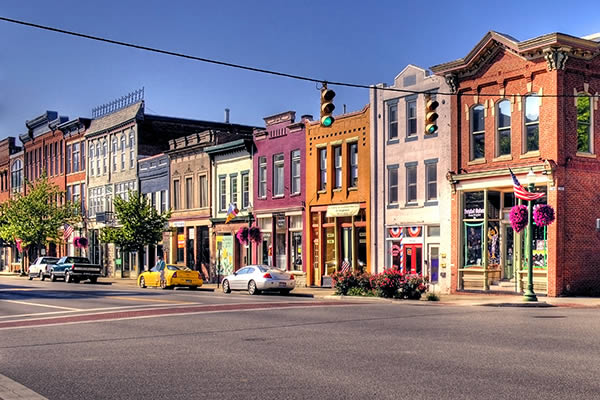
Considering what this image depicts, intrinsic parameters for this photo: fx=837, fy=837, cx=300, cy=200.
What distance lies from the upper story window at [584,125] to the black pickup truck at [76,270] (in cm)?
3188

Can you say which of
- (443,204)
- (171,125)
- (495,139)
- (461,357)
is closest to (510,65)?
(495,139)

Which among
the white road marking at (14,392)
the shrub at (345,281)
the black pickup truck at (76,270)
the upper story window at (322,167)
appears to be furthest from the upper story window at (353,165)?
the white road marking at (14,392)

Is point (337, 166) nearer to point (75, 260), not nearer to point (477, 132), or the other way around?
point (477, 132)

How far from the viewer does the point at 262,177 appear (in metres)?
47.0

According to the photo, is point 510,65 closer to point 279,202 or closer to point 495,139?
point 495,139

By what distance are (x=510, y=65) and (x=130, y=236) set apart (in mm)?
27957

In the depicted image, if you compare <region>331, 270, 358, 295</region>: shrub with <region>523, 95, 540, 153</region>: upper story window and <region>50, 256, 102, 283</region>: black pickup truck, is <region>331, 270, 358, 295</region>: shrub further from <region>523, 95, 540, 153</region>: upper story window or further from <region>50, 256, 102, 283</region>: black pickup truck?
<region>50, 256, 102, 283</region>: black pickup truck

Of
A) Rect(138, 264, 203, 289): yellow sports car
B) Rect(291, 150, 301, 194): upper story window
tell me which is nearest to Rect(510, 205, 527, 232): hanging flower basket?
Rect(291, 150, 301, 194): upper story window

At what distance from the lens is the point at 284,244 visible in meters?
45.6

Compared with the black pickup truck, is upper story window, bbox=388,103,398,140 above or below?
above

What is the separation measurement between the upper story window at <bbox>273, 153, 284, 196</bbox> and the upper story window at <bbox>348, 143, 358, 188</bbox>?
220 inches

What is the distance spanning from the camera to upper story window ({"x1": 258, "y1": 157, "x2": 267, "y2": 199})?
46.7 meters

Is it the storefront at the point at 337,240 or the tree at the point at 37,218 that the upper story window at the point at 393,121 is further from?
the tree at the point at 37,218

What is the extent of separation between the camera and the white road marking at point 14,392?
9922mm
